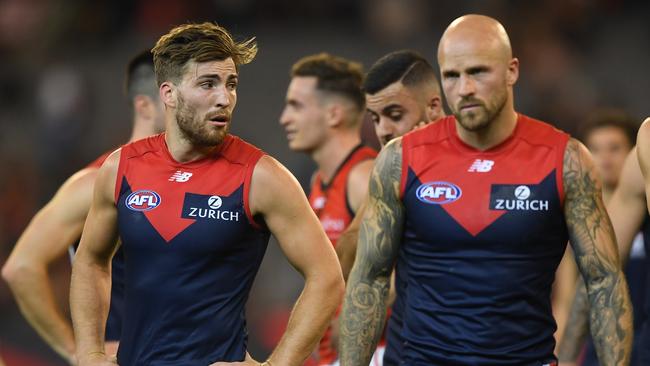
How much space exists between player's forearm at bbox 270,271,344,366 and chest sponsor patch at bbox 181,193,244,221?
0.46m

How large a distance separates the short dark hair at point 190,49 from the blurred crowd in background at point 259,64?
739 cm

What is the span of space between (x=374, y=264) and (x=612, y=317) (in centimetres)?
113

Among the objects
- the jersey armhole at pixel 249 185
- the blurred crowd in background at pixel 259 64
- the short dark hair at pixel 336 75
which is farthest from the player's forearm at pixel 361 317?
the blurred crowd in background at pixel 259 64

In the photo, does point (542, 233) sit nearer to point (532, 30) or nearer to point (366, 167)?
point (366, 167)

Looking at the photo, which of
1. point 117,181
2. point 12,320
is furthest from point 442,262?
point 12,320

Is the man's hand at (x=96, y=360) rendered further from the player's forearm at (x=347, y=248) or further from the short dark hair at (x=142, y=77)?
the short dark hair at (x=142, y=77)

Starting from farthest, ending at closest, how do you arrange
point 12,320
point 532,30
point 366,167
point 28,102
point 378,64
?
point 28,102 → point 532,30 → point 12,320 → point 366,167 → point 378,64

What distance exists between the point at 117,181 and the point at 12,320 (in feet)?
29.7

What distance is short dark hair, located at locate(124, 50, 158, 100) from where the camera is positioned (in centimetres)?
782

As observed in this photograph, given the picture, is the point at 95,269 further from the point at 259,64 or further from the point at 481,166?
the point at 259,64

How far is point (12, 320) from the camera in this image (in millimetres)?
14508

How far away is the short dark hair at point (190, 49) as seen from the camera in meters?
5.86

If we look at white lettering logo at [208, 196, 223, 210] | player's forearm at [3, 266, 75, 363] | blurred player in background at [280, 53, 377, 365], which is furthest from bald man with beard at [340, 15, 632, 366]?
player's forearm at [3, 266, 75, 363]

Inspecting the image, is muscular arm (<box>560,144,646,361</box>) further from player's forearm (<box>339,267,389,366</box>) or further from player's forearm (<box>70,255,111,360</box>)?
player's forearm (<box>70,255,111,360</box>)
